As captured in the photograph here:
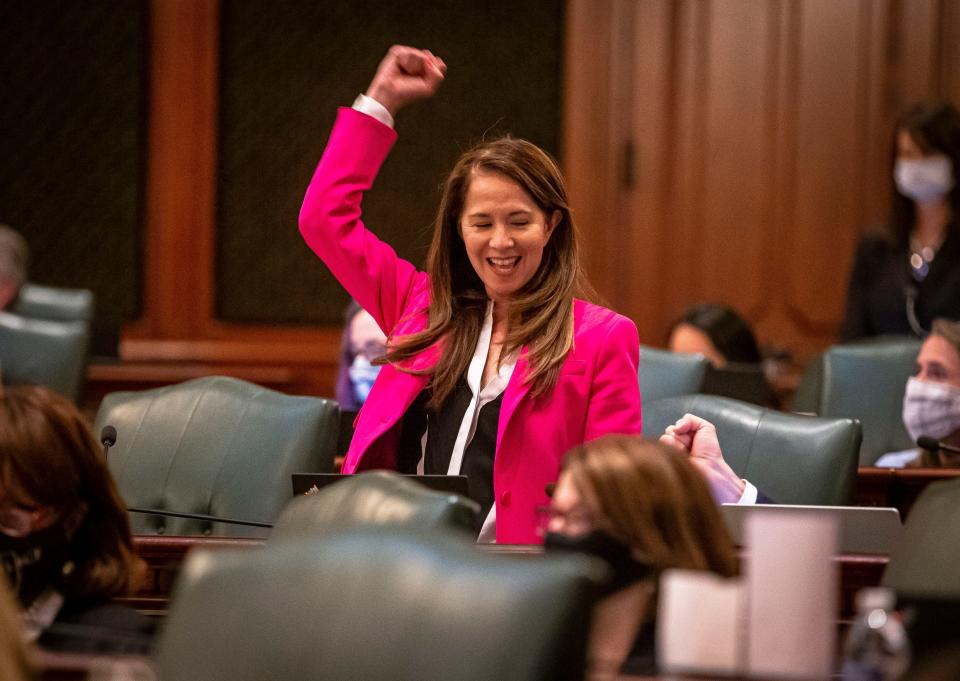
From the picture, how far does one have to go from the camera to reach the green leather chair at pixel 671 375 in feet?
12.4

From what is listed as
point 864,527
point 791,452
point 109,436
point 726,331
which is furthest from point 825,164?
point 109,436

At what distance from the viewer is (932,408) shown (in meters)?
3.76

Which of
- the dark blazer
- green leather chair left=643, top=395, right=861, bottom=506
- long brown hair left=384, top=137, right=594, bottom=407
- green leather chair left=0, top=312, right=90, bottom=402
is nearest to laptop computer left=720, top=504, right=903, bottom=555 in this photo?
long brown hair left=384, top=137, right=594, bottom=407

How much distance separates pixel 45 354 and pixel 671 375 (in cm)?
190

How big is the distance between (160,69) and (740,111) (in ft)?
7.51

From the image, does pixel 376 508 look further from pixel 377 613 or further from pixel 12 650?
pixel 12 650

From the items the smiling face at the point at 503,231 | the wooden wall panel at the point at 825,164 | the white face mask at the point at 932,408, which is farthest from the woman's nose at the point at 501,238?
the wooden wall panel at the point at 825,164

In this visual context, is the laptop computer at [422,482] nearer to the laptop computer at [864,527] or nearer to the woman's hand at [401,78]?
the laptop computer at [864,527]

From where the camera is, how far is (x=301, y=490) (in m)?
2.26

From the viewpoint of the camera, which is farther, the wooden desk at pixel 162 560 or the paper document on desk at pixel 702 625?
the wooden desk at pixel 162 560

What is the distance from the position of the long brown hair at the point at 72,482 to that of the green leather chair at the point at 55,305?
302 cm

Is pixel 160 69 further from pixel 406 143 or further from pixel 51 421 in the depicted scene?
pixel 51 421

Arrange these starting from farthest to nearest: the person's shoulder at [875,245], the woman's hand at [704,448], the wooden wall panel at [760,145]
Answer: the wooden wall panel at [760,145] < the person's shoulder at [875,245] < the woman's hand at [704,448]

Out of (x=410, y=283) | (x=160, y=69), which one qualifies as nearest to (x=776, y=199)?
(x=160, y=69)
